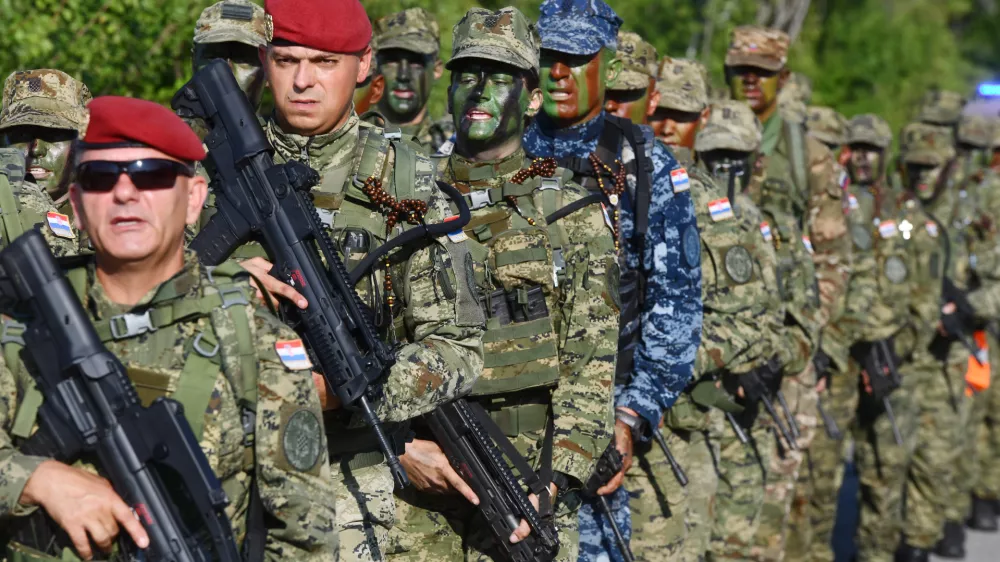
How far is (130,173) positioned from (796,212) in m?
6.89

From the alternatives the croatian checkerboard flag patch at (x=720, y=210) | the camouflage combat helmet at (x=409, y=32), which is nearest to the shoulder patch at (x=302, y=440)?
the croatian checkerboard flag patch at (x=720, y=210)

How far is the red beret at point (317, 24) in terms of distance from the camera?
481cm

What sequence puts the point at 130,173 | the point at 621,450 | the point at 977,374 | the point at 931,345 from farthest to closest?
the point at 977,374
the point at 931,345
the point at 621,450
the point at 130,173

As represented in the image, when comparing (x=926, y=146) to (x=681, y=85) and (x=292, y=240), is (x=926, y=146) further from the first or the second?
(x=292, y=240)

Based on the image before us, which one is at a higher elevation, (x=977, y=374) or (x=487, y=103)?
(x=487, y=103)

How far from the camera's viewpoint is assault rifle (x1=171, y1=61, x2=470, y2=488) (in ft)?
15.2

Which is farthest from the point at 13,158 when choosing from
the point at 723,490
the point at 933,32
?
the point at 933,32

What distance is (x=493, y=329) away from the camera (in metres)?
5.75

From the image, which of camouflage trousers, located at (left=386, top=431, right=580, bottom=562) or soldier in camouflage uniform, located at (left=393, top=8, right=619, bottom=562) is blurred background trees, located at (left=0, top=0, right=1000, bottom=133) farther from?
camouflage trousers, located at (left=386, top=431, right=580, bottom=562)

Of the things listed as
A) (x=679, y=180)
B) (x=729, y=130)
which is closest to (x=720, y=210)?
(x=679, y=180)

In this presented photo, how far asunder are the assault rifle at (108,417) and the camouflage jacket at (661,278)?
3.18 meters

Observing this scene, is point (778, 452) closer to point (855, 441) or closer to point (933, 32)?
point (855, 441)

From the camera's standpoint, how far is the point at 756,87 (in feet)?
34.4

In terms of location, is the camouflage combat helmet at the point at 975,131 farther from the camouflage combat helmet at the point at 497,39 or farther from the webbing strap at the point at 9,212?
the webbing strap at the point at 9,212
